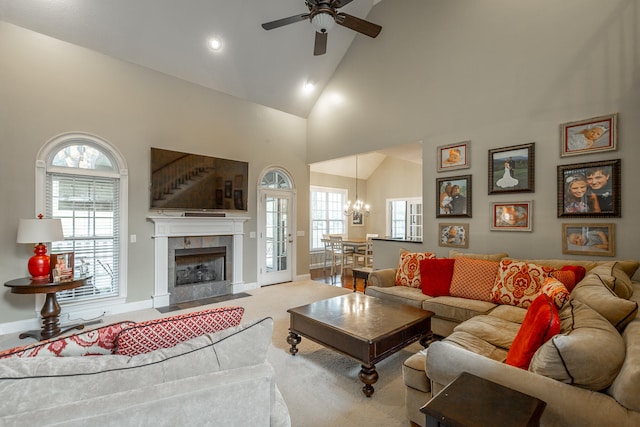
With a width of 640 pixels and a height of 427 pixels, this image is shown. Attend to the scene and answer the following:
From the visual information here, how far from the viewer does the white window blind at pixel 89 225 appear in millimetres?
4059

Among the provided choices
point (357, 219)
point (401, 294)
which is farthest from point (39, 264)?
point (357, 219)

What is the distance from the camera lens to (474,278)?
3.50 m

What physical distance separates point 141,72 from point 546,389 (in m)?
5.77

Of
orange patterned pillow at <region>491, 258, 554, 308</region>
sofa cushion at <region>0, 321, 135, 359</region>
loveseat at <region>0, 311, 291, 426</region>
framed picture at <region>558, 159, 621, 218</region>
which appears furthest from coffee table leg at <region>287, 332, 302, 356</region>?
framed picture at <region>558, 159, 621, 218</region>

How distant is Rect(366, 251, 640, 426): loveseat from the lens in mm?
1252

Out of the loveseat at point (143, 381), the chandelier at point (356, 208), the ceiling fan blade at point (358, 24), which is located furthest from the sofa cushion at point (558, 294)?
the chandelier at point (356, 208)

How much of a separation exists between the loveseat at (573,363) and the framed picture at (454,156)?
7.24 ft

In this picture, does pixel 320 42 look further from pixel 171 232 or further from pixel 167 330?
pixel 167 330

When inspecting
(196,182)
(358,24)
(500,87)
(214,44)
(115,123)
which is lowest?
(196,182)

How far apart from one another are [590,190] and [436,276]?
1861 mm

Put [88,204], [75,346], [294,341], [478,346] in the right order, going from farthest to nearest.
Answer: [88,204]
[294,341]
[478,346]
[75,346]

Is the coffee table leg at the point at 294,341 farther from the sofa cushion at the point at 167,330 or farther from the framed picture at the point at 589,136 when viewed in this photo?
the framed picture at the point at 589,136

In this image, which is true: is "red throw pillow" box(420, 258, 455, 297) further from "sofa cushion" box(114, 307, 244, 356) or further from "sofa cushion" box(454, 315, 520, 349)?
"sofa cushion" box(114, 307, 244, 356)

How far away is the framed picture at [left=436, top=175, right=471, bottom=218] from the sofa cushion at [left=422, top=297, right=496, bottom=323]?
141cm
